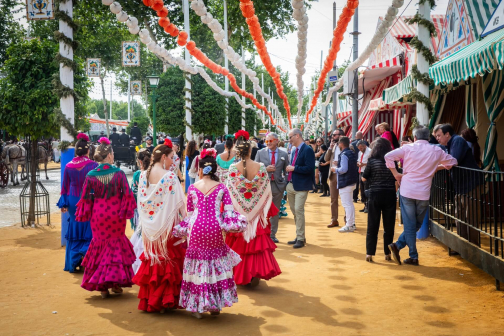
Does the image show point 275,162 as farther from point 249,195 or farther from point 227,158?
point 249,195

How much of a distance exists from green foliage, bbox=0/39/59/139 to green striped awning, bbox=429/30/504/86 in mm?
7748

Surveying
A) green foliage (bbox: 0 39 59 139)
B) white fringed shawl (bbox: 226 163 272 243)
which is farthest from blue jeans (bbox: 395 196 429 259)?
green foliage (bbox: 0 39 59 139)

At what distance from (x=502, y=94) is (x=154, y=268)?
6.93m

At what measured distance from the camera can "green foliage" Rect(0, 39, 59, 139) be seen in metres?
10.3

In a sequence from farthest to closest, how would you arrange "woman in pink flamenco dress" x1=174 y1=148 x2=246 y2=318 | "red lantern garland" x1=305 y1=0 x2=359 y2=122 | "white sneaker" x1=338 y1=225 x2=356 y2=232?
"white sneaker" x1=338 y1=225 x2=356 y2=232 < "red lantern garland" x1=305 y1=0 x2=359 y2=122 < "woman in pink flamenco dress" x1=174 y1=148 x2=246 y2=318

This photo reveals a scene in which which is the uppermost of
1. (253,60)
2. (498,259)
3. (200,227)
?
(253,60)

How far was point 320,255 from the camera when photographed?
8102 millimetres

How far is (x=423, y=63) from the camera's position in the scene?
362 inches

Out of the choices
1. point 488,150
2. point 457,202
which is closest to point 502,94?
point 488,150

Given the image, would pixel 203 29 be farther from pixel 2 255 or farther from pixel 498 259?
pixel 498 259

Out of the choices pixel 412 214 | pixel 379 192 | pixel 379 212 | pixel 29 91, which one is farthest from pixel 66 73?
pixel 412 214

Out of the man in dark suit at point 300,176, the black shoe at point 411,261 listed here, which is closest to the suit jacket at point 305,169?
the man in dark suit at point 300,176

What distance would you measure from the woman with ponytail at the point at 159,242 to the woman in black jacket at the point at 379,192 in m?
3.38

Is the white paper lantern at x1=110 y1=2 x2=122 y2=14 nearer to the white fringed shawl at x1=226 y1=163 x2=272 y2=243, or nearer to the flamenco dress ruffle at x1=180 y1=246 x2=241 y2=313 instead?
the white fringed shawl at x1=226 y1=163 x2=272 y2=243
